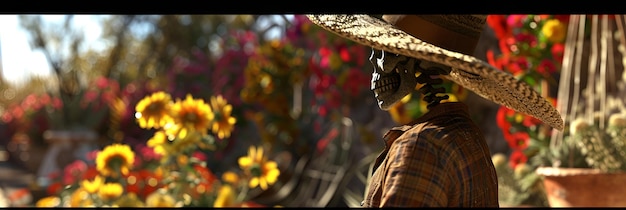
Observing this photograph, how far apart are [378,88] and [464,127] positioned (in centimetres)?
17

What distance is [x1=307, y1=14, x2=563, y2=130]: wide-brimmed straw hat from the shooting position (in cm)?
118

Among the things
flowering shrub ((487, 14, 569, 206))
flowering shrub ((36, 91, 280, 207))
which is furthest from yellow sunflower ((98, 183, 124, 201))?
flowering shrub ((487, 14, 569, 206))

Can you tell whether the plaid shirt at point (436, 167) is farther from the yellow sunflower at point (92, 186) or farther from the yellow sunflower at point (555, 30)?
the yellow sunflower at point (555, 30)

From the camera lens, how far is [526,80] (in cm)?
340

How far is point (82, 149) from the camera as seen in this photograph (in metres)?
6.75

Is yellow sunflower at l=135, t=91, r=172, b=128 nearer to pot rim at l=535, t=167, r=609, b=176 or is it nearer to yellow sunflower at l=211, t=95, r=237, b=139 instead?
yellow sunflower at l=211, t=95, r=237, b=139

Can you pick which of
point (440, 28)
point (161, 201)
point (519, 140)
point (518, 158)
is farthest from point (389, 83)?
point (519, 140)

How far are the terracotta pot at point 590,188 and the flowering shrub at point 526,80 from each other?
0.28 metres

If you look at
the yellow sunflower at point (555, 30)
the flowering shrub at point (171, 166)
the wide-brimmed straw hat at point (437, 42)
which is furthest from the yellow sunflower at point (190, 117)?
the yellow sunflower at point (555, 30)

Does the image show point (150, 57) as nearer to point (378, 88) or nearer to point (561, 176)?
point (561, 176)

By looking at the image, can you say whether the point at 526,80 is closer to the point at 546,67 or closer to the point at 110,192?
the point at 546,67

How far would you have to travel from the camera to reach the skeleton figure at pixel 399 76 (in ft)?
4.50

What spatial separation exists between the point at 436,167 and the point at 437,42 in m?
0.27

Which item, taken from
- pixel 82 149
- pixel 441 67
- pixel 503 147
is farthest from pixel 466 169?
pixel 82 149
